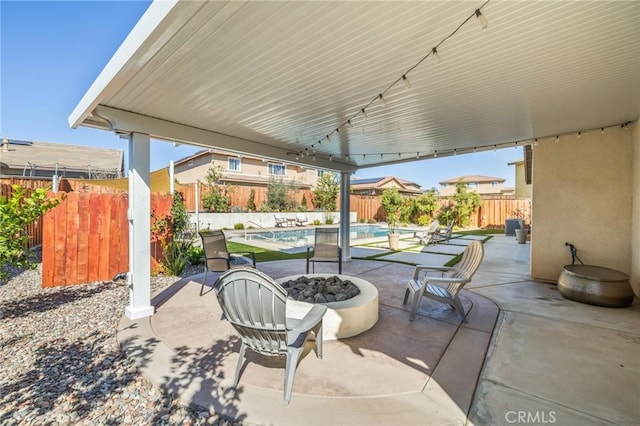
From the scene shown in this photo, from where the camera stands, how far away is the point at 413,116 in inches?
171

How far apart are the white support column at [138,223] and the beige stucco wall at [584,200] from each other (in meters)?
7.39

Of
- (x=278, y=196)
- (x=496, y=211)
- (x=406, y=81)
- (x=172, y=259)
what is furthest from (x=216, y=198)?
(x=496, y=211)

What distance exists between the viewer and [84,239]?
5.56 metres

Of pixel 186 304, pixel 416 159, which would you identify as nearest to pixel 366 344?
pixel 186 304

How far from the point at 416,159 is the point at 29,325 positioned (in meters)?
7.83

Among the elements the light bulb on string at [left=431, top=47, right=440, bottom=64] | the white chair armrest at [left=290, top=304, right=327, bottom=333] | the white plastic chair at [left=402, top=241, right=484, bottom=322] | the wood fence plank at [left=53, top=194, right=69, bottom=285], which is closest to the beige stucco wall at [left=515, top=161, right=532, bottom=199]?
the white plastic chair at [left=402, top=241, right=484, bottom=322]

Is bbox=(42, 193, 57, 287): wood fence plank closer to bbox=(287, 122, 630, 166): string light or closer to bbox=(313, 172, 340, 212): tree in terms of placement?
bbox=(287, 122, 630, 166): string light

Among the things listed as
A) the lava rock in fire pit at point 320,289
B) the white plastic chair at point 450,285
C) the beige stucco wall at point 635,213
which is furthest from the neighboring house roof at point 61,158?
the beige stucco wall at point 635,213

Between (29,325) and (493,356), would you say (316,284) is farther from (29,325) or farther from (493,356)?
(29,325)

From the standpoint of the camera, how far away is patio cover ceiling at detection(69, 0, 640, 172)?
2.09m

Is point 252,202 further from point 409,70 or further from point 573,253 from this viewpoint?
point 409,70

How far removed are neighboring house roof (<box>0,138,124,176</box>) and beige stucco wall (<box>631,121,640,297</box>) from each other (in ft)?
69.7

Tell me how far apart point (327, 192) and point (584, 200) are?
18.7 metres

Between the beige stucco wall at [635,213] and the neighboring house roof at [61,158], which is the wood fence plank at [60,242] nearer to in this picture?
the beige stucco wall at [635,213]
